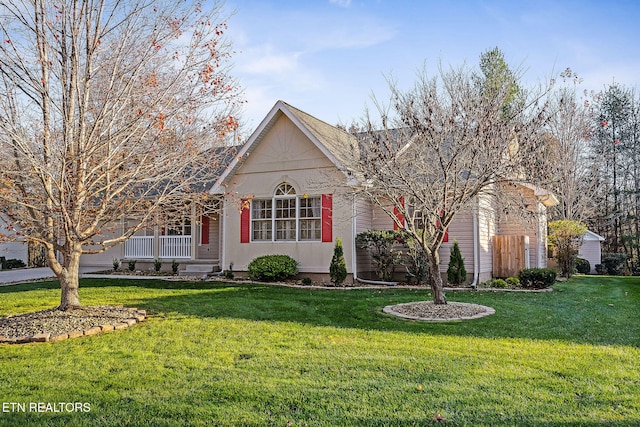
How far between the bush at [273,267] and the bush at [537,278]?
6740mm

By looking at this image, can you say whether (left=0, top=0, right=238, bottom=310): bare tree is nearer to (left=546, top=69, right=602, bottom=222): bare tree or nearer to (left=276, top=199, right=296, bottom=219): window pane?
(left=276, top=199, right=296, bottom=219): window pane

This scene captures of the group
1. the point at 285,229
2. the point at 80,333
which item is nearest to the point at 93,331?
the point at 80,333

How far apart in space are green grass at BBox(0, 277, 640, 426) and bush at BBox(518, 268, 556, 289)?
3.72m

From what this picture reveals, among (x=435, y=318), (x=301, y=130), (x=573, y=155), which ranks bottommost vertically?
(x=435, y=318)

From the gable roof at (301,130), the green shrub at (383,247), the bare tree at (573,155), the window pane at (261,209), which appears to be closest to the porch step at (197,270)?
the window pane at (261,209)

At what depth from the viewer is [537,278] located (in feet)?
42.5

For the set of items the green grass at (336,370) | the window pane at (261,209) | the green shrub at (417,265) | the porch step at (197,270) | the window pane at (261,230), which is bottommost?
the green grass at (336,370)

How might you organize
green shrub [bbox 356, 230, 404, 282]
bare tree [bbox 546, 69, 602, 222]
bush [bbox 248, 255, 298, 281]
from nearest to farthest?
green shrub [bbox 356, 230, 404, 282]
bush [bbox 248, 255, 298, 281]
bare tree [bbox 546, 69, 602, 222]

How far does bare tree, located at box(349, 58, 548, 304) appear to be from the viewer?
26.6 feet

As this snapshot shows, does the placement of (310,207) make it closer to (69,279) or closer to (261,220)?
(261,220)

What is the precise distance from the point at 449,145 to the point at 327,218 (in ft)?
21.1

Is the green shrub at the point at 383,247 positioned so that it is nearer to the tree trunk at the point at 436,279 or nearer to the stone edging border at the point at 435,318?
the tree trunk at the point at 436,279

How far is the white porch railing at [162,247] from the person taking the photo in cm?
1767

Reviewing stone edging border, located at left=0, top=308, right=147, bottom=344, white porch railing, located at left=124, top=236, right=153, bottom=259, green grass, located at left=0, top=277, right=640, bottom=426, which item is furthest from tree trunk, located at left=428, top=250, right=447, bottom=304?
white porch railing, located at left=124, top=236, right=153, bottom=259
